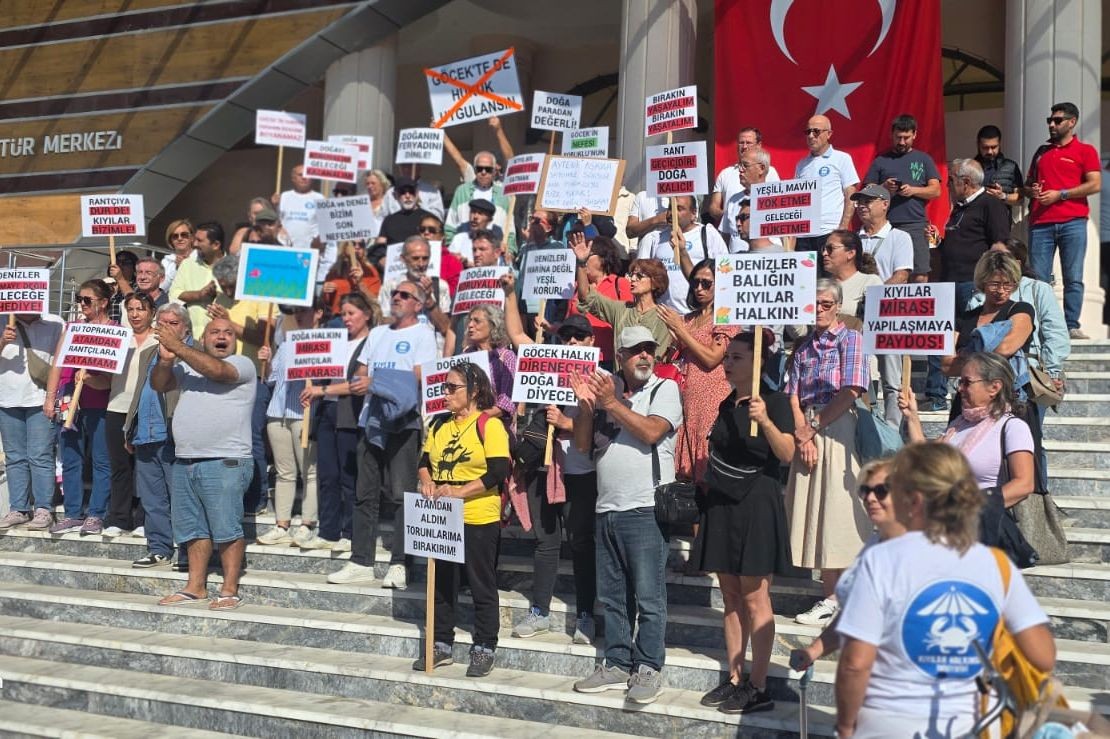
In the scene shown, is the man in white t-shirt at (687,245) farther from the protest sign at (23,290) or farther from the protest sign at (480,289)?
the protest sign at (23,290)

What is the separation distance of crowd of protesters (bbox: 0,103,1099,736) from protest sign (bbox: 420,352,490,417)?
26cm

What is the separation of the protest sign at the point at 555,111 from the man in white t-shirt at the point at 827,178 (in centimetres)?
241

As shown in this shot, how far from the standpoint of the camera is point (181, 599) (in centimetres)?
807

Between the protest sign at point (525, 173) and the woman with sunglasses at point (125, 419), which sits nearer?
the woman with sunglasses at point (125, 419)

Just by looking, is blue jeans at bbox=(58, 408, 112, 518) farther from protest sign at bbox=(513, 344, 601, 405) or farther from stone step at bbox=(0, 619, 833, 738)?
protest sign at bbox=(513, 344, 601, 405)

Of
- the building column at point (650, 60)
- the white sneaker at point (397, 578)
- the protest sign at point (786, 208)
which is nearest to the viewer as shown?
the protest sign at point (786, 208)

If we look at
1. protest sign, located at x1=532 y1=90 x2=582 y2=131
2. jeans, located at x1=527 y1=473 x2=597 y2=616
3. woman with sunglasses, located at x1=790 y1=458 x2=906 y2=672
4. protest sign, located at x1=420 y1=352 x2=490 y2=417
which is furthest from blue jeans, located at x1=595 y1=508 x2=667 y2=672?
protest sign, located at x1=532 y1=90 x2=582 y2=131

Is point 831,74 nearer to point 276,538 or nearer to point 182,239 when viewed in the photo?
point 182,239

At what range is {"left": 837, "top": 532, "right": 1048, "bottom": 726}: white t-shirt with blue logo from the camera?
3.74 meters

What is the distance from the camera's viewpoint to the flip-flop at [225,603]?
7941 mm

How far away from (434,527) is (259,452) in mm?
2788

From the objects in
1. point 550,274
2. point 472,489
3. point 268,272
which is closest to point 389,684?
point 472,489

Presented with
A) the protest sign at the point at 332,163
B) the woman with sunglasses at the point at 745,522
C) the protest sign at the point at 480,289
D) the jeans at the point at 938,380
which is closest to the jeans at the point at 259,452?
the protest sign at the point at 480,289

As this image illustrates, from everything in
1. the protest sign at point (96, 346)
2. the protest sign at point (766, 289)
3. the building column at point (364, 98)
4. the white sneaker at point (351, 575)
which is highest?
the building column at point (364, 98)
